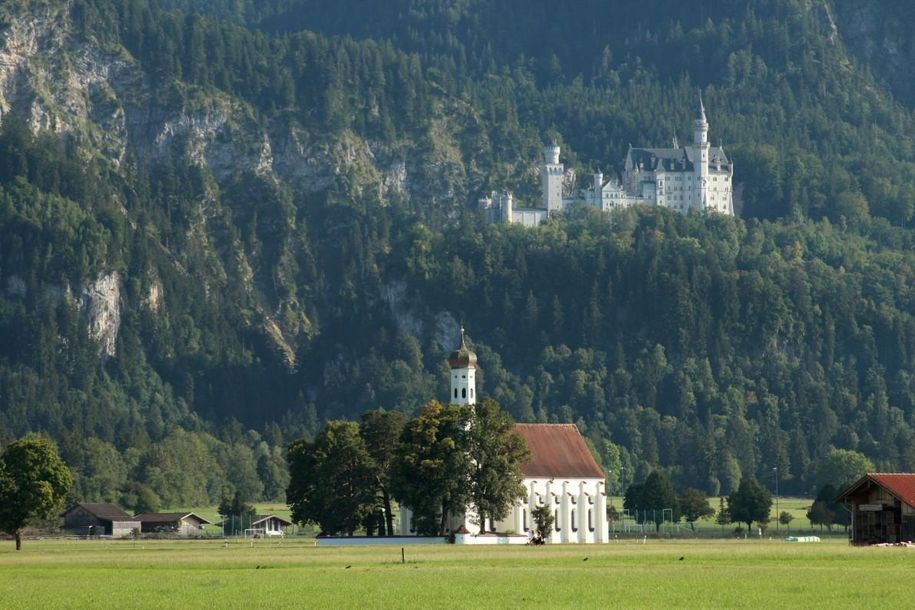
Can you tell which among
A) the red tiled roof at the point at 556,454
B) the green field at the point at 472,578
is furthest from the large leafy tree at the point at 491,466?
the green field at the point at 472,578

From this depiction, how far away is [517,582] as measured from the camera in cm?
10538

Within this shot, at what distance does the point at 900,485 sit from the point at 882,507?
183 cm

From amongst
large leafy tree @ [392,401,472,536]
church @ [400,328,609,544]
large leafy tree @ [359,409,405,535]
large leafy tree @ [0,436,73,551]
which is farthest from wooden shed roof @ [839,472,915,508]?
large leafy tree @ [0,436,73,551]

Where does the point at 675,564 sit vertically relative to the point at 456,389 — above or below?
below

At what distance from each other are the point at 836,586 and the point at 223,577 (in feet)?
92.1

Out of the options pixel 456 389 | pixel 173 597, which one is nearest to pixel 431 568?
pixel 173 597

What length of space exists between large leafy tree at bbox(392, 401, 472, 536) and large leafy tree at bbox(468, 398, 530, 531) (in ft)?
2.46

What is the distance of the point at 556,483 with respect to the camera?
19250cm

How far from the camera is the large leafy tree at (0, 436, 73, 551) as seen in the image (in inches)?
6289

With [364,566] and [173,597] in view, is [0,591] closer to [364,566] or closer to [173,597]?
[173,597]

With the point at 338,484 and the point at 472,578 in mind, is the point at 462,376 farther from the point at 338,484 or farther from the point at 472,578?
the point at 472,578

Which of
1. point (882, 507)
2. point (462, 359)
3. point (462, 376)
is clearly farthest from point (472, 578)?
point (462, 376)

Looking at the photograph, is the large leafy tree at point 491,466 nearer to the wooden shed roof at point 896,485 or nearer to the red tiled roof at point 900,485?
the wooden shed roof at point 896,485

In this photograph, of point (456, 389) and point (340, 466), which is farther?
point (456, 389)
